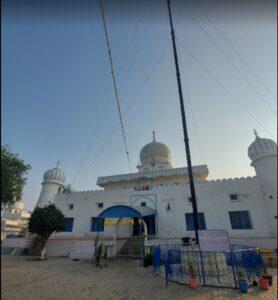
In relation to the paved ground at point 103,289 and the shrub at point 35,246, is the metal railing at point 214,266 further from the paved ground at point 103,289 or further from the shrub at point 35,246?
the shrub at point 35,246

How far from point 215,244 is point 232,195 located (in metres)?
10.1

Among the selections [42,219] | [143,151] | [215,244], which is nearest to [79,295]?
[215,244]

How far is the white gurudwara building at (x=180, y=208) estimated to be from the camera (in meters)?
15.4

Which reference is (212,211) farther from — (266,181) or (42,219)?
(42,219)

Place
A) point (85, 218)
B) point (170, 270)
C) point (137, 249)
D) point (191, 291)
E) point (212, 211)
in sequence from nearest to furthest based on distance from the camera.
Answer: point (191, 291), point (170, 270), point (137, 249), point (212, 211), point (85, 218)

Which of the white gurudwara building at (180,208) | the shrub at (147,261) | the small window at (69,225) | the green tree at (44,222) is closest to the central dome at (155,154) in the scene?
the white gurudwara building at (180,208)

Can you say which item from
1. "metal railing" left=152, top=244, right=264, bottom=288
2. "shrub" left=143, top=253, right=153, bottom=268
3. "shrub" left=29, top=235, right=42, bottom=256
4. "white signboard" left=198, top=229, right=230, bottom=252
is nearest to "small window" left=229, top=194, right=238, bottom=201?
"metal railing" left=152, top=244, right=264, bottom=288

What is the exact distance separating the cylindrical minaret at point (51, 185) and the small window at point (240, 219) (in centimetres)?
2026

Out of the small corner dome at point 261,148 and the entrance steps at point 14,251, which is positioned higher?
the small corner dome at point 261,148

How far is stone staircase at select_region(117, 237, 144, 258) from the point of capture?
1468 centimetres

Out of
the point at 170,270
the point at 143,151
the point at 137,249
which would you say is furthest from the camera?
the point at 143,151

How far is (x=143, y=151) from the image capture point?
3084 centimetres

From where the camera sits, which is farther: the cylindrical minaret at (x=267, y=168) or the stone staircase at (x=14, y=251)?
the stone staircase at (x=14, y=251)

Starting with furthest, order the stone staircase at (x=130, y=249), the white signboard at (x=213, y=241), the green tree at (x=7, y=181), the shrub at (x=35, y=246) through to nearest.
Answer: the shrub at (x=35, y=246), the stone staircase at (x=130, y=249), the white signboard at (x=213, y=241), the green tree at (x=7, y=181)
